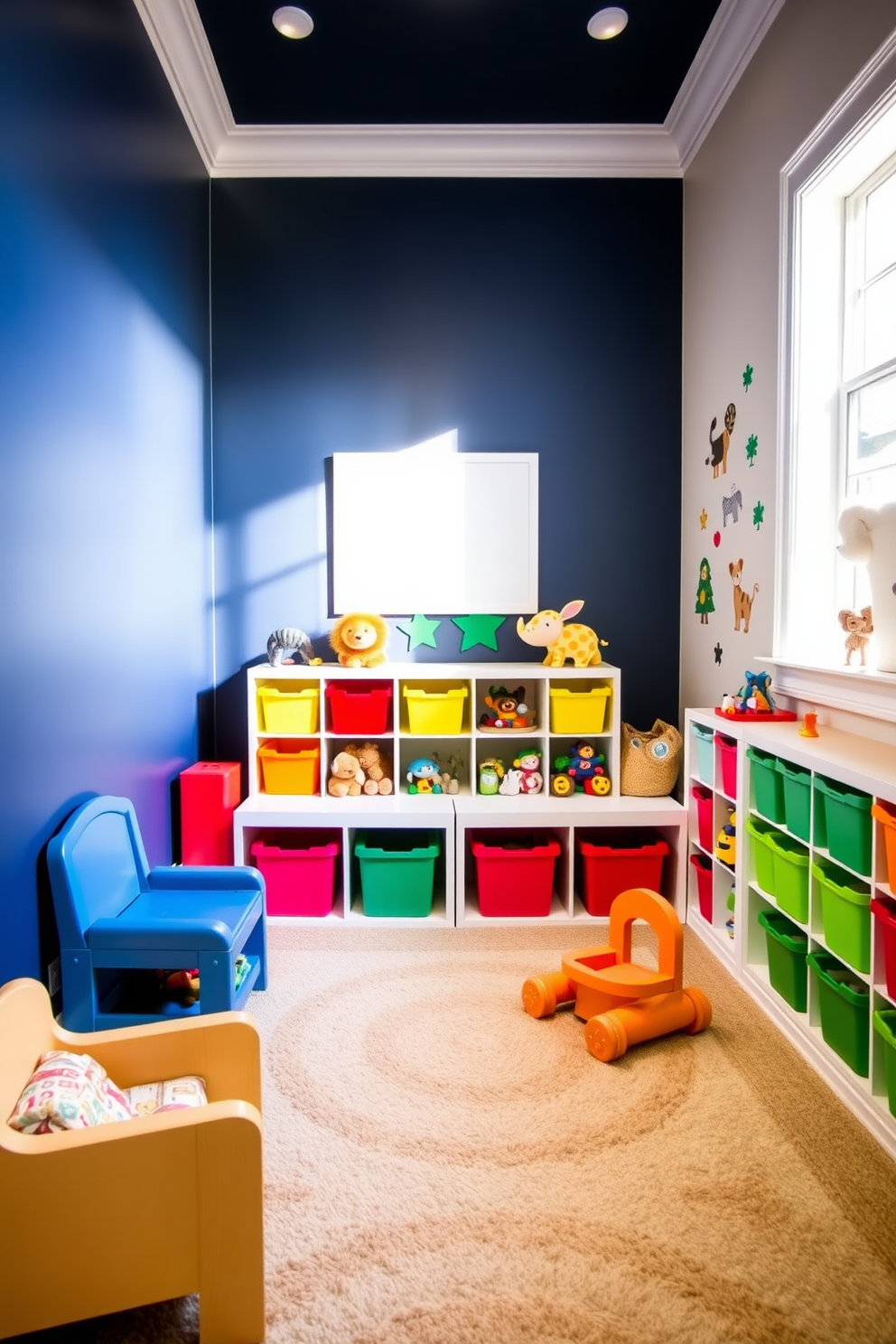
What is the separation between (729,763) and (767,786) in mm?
314

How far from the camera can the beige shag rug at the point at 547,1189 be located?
1.41 meters

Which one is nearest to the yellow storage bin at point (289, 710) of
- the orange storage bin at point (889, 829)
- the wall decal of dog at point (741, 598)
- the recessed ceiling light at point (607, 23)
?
the wall decal of dog at point (741, 598)

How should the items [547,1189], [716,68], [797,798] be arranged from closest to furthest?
[547,1189], [797,798], [716,68]

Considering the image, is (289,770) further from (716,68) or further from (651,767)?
(716,68)

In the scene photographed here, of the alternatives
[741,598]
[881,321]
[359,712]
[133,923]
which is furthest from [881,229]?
[133,923]

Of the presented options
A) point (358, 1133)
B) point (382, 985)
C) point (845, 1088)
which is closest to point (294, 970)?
point (382, 985)

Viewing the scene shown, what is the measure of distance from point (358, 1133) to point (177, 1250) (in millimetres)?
616

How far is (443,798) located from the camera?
3414mm

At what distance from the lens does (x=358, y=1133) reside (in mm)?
1898

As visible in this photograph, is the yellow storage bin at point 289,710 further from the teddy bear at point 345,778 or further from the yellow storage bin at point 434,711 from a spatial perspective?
the yellow storage bin at point 434,711

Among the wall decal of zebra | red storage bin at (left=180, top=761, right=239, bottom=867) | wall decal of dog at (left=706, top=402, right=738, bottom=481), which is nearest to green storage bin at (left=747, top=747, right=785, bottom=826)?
the wall decal of zebra

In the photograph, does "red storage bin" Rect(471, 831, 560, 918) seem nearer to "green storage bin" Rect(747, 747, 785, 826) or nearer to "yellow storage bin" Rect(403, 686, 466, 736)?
"yellow storage bin" Rect(403, 686, 466, 736)

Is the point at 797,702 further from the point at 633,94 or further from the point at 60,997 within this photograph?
the point at 633,94

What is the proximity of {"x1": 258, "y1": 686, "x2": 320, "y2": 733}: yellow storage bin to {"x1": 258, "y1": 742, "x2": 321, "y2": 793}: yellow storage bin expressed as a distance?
0.33 feet
